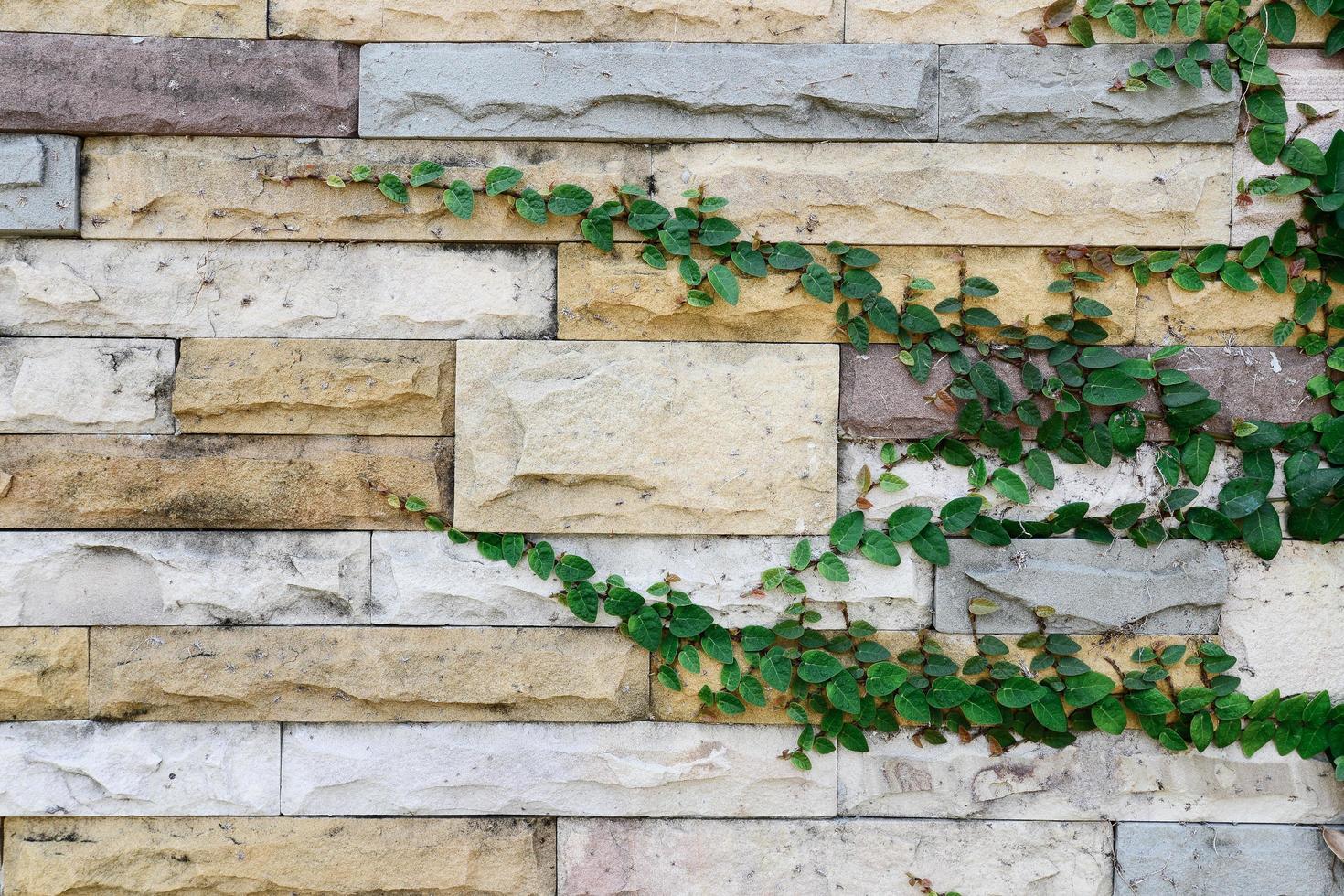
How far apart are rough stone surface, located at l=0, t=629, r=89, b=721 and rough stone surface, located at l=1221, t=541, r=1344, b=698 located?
250 cm

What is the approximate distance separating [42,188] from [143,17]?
16.3 inches

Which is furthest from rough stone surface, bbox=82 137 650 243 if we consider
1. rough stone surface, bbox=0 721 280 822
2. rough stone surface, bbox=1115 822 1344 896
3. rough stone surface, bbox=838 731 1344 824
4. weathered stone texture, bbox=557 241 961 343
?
rough stone surface, bbox=1115 822 1344 896

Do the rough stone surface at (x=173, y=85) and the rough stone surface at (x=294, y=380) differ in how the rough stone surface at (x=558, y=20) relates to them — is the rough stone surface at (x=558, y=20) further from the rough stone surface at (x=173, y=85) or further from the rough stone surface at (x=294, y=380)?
the rough stone surface at (x=294, y=380)

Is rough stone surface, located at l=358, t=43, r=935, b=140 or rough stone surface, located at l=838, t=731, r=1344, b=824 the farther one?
rough stone surface, located at l=838, t=731, r=1344, b=824

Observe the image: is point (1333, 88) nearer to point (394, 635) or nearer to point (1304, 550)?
point (1304, 550)

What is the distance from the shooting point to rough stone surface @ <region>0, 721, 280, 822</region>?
1.68 m

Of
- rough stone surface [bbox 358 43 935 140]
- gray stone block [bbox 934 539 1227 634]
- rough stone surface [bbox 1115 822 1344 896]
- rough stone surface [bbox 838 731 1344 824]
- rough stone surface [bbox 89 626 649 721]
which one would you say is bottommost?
rough stone surface [bbox 1115 822 1344 896]

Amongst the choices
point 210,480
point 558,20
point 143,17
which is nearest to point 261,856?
point 210,480

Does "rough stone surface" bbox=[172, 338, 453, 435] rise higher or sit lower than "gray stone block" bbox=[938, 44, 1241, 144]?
lower

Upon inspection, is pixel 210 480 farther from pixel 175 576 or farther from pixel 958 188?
pixel 958 188

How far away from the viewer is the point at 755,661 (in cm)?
169

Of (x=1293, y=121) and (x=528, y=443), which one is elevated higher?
(x=1293, y=121)

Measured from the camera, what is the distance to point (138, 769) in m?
1.68

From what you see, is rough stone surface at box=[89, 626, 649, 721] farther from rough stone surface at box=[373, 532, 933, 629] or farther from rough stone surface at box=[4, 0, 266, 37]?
rough stone surface at box=[4, 0, 266, 37]
